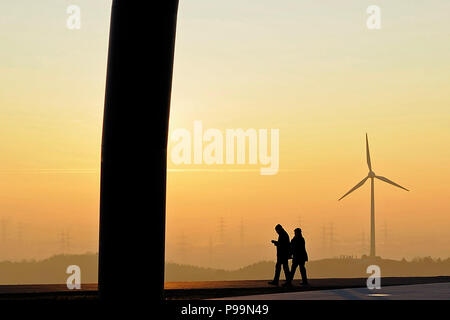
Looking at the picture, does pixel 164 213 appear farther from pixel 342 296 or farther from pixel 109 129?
pixel 342 296

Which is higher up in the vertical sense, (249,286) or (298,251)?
(298,251)

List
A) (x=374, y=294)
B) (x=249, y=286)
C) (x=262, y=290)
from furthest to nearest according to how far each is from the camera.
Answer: (x=249, y=286)
(x=262, y=290)
(x=374, y=294)

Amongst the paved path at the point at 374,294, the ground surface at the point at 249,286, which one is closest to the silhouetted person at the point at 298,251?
the ground surface at the point at 249,286

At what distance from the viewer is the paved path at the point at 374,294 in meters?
22.9

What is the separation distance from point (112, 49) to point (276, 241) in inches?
734

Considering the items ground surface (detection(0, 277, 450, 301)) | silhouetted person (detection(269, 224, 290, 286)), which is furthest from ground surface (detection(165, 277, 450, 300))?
silhouetted person (detection(269, 224, 290, 286))

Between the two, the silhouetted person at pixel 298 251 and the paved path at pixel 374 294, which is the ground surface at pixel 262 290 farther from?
the silhouetted person at pixel 298 251

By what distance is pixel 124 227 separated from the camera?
13031 millimetres

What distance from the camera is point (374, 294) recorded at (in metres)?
24.5

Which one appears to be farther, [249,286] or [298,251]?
[298,251]

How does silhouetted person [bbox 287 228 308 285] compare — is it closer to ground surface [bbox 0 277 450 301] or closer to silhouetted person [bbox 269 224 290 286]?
silhouetted person [bbox 269 224 290 286]

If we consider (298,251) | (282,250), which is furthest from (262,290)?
(298,251)

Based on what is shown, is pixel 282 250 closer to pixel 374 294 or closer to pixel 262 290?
pixel 262 290
